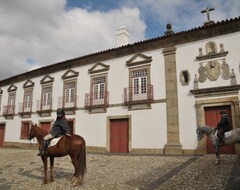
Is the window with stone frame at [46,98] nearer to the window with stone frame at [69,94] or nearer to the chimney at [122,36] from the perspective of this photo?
the window with stone frame at [69,94]

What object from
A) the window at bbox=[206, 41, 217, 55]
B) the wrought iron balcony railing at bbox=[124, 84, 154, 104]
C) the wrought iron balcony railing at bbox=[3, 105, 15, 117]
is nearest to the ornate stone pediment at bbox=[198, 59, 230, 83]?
the window at bbox=[206, 41, 217, 55]

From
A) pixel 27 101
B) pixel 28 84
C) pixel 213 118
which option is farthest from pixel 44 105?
pixel 213 118

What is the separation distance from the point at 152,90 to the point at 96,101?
3864 millimetres

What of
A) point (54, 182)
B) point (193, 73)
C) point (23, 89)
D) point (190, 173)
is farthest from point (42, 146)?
point (23, 89)

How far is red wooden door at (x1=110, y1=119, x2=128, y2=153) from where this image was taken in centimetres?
1279

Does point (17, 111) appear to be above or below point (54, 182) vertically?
above

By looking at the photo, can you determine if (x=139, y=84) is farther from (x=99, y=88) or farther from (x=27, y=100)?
(x=27, y=100)

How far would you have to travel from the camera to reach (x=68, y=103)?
15.5 m

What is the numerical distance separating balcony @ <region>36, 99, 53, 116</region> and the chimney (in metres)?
6.58

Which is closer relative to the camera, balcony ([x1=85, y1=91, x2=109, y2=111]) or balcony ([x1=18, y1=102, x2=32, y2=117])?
balcony ([x1=85, y1=91, x2=109, y2=111])

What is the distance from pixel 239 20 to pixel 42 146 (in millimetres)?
9714

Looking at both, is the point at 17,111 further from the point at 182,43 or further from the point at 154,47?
the point at 182,43

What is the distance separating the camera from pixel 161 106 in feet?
38.2

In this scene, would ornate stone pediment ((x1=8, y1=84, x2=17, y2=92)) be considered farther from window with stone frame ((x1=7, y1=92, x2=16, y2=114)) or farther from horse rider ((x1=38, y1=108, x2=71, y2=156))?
horse rider ((x1=38, y1=108, x2=71, y2=156))
